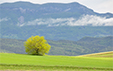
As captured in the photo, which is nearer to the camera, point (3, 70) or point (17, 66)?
point (3, 70)

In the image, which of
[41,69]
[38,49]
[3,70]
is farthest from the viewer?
[38,49]

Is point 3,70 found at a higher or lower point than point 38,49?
higher

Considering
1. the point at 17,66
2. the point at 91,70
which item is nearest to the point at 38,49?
the point at 17,66

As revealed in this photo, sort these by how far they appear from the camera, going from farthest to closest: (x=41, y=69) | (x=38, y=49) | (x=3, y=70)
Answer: (x=38, y=49)
(x=41, y=69)
(x=3, y=70)

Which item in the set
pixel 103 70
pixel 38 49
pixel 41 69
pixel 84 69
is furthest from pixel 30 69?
pixel 38 49

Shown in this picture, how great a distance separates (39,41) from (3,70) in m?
35.2

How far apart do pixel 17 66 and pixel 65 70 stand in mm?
9596

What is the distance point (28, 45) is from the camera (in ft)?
223

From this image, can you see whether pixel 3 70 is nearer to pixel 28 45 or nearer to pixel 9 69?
pixel 9 69

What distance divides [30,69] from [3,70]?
15.7 feet

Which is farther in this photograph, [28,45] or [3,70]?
[28,45]

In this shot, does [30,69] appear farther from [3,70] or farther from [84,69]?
[84,69]

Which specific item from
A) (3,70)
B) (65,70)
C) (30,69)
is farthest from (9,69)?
(65,70)

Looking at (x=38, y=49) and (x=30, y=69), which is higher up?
(x=30, y=69)
